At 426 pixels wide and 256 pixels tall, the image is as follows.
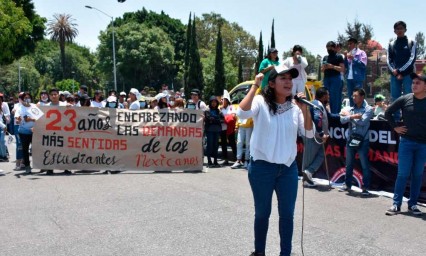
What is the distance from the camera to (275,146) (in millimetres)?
4059

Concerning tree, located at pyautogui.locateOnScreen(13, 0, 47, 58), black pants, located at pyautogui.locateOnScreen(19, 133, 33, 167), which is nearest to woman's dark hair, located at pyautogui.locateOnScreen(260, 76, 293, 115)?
black pants, located at pyautogui.locateOnScreen(19, 133, 33, 167)

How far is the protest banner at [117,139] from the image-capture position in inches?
413

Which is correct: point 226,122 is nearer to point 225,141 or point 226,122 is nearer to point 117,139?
point 225,141

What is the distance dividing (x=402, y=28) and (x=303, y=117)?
5.49 metres

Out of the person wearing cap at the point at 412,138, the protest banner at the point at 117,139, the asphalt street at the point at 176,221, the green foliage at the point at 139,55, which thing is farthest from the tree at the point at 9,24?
the green foliage at the point at 139,55

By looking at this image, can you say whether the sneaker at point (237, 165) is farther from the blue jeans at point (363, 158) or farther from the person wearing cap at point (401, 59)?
the person wearing cap at point (401, 59)

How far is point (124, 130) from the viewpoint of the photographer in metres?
10.7

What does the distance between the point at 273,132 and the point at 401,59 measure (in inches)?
240

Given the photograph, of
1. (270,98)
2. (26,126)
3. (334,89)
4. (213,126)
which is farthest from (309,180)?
(26,126)

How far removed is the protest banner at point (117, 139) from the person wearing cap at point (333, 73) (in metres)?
3.05

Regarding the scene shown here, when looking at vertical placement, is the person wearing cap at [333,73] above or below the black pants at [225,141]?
above

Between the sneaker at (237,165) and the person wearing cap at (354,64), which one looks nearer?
the person wearing cap at (354,64)

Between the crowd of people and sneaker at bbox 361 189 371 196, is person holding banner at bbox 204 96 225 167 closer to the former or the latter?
the crowd of people

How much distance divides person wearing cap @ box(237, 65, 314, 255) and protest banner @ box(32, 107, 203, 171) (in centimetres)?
660
